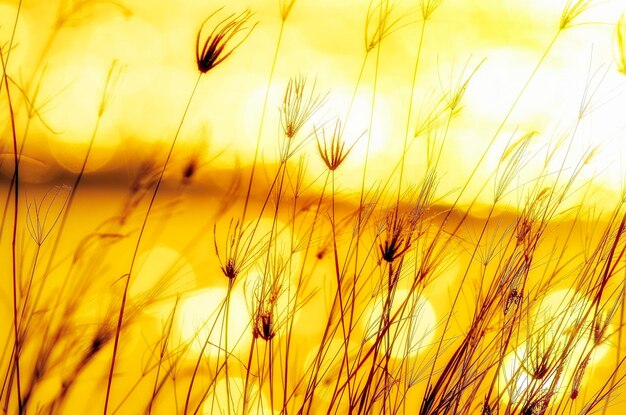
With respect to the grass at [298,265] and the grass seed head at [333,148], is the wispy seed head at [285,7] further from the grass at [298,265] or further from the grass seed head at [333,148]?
the grass seed head at [333,148]

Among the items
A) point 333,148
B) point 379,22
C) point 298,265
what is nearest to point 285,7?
point 379,22

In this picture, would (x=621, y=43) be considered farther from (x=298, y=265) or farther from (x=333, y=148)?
(x=298, y=265)

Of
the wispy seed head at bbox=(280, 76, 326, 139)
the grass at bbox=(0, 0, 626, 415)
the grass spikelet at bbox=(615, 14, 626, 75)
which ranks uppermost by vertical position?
the grass spikelet at bbox=(615, 14, 626, 75)

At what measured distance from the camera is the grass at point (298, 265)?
854mm

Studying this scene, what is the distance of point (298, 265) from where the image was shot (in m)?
0.90

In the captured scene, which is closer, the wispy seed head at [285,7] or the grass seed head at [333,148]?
the grass seed head at [333,148]

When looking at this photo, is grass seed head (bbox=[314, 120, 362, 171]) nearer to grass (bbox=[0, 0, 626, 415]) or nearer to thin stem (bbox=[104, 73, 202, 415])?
grass (bbox=[0, 0, 626, 415])

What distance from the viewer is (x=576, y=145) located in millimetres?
897

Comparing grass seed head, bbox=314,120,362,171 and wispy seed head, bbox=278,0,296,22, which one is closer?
grass seed head, bbox=314,120,362,171

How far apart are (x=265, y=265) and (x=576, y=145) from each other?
50 cm

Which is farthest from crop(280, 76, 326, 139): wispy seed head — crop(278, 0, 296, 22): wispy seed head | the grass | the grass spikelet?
the grass spikelet

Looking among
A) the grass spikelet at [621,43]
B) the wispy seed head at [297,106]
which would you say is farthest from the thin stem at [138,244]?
the grass spikelet at [621,43]

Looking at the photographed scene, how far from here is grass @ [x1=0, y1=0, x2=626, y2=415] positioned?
85cm

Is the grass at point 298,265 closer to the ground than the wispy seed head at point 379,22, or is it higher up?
closer to the ground
